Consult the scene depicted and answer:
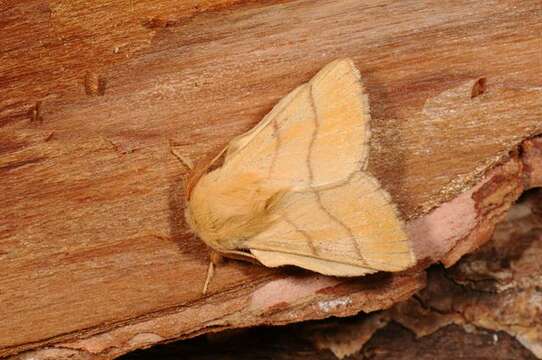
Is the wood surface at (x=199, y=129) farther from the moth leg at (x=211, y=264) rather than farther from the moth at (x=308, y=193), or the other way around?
the moth at (x=308, y=193)

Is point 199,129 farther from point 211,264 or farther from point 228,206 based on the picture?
point 211,264

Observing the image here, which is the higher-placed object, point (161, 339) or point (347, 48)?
point (347, 48)

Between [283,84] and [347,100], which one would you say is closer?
[347,100]

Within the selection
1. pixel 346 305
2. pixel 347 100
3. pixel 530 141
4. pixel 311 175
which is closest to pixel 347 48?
pixel 347 100

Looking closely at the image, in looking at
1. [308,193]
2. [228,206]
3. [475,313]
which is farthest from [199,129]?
[475,313]

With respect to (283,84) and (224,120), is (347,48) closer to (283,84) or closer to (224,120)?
(283,84)

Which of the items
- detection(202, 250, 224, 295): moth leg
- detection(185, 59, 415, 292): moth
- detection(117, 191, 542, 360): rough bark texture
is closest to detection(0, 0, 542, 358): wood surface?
detection(202, 250, 224, 295): moth leg
